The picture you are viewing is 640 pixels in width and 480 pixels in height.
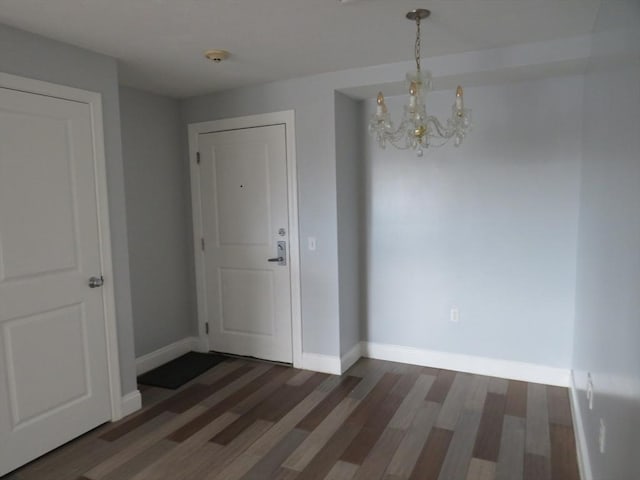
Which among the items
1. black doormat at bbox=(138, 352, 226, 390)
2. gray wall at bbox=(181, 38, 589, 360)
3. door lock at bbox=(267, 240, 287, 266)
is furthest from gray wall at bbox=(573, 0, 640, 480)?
black doormat at bbox=(138, 352, 226, 390)

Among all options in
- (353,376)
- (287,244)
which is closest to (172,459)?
(353,376)

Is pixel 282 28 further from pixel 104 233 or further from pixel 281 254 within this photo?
pixel 281 254

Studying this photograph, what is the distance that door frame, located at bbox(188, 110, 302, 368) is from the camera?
3.52 metres

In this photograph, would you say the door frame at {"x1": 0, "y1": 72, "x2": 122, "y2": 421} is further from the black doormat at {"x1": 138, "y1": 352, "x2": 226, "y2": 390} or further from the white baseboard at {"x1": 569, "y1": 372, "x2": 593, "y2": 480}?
the white baseboard at {"x1": 569, "y1": 372, "x2": 593, "y2": 480}

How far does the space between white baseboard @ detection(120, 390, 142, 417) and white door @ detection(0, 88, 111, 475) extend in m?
0.15

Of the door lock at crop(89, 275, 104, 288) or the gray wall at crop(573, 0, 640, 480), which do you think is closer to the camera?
the gray wall at crop(573, 0, 640, 480)

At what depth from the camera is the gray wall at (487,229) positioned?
10.2 feet

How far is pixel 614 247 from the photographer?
63.9 inches

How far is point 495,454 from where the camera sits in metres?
2.41

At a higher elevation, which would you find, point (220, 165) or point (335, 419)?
point (220, 165)

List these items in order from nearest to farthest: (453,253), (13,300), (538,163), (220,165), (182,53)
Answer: (13,300) → (182,53) → (538,163) → (453,253) → (220,165)

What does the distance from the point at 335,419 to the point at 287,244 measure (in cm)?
144

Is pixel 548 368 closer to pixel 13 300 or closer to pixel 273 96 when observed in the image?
pixel 273 96

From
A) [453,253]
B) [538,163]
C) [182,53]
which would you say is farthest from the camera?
[453,253]
